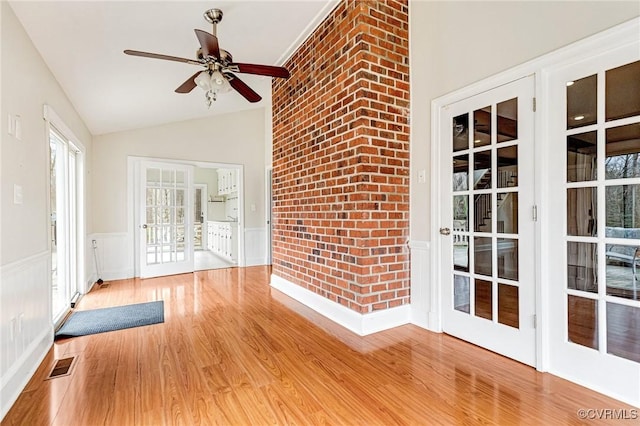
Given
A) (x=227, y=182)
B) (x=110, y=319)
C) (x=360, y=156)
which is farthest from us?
(x=227, y=182)

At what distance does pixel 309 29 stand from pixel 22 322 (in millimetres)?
3463

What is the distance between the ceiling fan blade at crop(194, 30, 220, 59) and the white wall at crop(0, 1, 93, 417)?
108cm

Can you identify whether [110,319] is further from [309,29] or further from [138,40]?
[309,29]

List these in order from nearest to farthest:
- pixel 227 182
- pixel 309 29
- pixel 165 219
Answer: pixel 309 29
pixel 165 219
pixel 227 182

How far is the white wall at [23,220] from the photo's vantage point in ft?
5.79

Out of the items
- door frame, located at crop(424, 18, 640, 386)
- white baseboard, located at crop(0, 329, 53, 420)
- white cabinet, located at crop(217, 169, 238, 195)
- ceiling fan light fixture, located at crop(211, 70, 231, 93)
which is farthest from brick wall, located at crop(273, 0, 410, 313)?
white cabinet, located at crop(217, 169, 238, 195)

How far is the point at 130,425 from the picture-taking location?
1.51 meters

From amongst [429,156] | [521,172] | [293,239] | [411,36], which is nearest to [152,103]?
[293,239]

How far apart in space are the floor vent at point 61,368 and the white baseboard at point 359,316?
6.62 ft

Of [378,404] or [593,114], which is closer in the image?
[378,404]

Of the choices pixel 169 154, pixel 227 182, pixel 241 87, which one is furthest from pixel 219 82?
pixel 227 182

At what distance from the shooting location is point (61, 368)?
210cm

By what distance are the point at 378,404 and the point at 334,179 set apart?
189cm

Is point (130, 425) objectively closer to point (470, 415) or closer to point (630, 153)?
point (470, 415)
